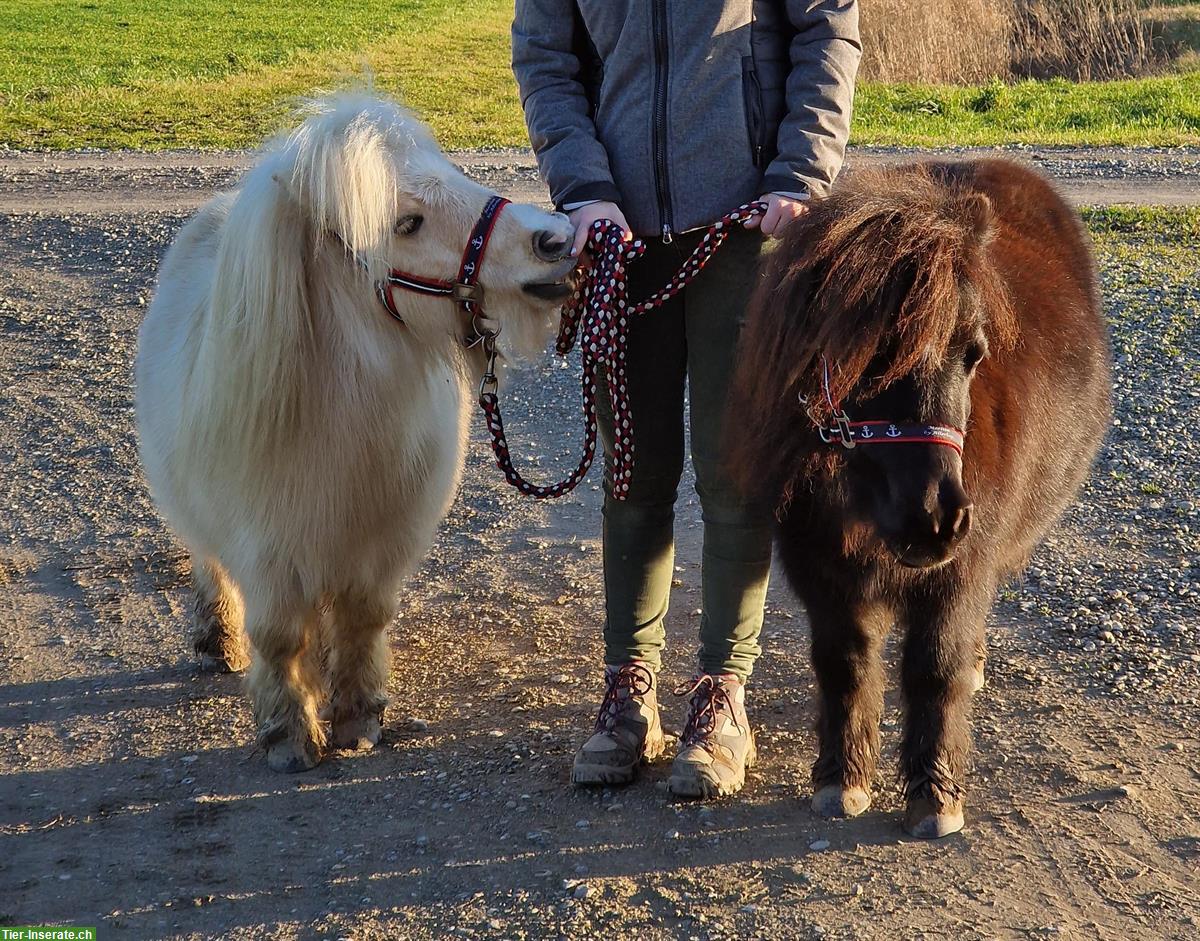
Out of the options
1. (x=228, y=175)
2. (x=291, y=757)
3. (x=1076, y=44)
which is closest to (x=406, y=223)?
(x=291, y=757)

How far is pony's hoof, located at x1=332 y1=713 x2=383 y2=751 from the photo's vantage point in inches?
135

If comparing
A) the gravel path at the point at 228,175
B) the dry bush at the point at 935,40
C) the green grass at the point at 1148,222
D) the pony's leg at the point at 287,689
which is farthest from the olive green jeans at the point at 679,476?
the dry bush at the point at 935,40

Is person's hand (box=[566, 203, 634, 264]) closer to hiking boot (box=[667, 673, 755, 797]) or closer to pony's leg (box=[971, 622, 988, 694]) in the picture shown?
hiking boot (box=[667, 673, 755, 797])

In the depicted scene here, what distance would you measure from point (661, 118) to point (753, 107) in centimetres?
23

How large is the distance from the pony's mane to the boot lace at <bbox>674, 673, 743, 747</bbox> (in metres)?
1.05

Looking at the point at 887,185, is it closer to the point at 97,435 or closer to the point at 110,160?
the point at 97,435

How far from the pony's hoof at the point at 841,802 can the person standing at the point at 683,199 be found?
0.24 metres

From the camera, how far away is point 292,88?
611 inches

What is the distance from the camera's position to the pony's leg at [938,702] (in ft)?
8.99

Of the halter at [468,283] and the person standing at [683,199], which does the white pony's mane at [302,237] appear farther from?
the person standing at [683,199]

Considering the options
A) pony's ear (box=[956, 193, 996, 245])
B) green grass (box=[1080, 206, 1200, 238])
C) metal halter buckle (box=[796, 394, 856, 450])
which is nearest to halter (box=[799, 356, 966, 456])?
metal halter buckle (box=[796, 394, 856, 450])

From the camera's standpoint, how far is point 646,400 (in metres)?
3.12

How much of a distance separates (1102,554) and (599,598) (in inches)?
72.1

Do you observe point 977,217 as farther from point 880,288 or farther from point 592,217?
point 592,217
